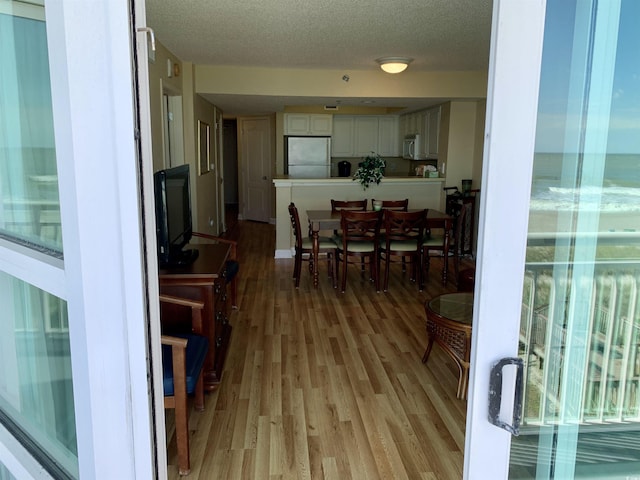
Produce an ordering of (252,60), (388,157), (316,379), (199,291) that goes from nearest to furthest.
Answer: (199,291) → (316,379) → (252,60) → (388,157)

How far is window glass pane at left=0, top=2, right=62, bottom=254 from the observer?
3.03 feet

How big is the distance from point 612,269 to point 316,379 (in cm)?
232

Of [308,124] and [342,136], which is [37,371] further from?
[342,136]

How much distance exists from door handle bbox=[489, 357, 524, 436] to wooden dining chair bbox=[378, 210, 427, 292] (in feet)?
12.6

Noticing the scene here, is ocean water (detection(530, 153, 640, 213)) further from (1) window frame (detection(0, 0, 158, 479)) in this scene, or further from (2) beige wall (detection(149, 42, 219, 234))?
(2) beige wall (detection(149, 42, 219, 234))

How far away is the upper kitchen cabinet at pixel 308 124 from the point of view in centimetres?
823

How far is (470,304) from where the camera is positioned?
120 inches

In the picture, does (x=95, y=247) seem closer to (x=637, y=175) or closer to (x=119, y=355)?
(x=119, y=355)

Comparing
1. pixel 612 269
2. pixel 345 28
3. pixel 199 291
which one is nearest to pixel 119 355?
pixel 612 269

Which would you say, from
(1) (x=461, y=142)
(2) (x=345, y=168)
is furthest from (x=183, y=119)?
(1) (x=461, y=142)

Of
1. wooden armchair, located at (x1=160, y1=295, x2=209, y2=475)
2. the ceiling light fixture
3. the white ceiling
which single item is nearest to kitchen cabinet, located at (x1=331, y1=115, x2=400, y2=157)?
the white ceiling

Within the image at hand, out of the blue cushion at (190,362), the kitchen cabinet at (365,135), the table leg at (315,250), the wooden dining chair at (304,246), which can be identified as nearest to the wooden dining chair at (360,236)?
the wooden dining chair at (304,246)

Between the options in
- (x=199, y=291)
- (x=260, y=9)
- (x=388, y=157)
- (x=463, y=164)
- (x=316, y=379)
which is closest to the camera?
(x=199, y=291)

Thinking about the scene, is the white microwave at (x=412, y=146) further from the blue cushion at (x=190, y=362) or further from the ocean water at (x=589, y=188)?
the ocean water at (x=589, y=188)
